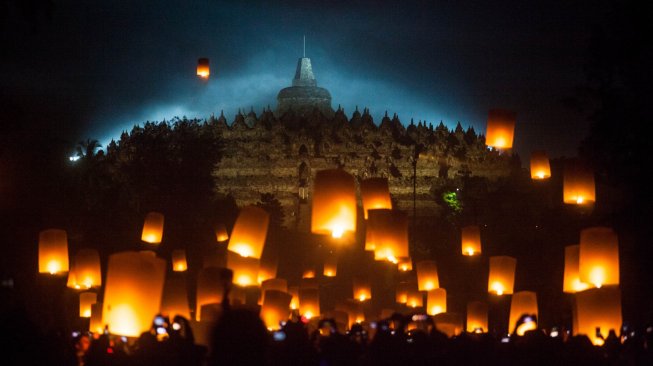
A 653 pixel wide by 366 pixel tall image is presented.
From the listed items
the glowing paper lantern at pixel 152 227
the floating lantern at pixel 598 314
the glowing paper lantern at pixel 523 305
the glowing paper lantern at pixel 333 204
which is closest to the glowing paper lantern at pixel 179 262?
the glowing paper lantern at pixel 152 227

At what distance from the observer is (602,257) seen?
10.6m

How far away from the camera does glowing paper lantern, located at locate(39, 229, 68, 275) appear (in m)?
15.2

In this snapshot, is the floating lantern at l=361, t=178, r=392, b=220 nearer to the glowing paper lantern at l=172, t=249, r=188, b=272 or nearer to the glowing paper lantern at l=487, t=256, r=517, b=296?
the glowing paper lantern at l=487, t=256, r=517, b=296

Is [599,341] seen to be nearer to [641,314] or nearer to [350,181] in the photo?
[350,181]

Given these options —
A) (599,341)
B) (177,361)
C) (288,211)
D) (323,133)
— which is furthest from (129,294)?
(323,133)

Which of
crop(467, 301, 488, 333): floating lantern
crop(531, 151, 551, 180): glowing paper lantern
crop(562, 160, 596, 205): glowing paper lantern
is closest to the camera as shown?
crop(562, 160, 596, 205): glowing paper lantern

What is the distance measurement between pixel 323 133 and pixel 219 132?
22.7 feet

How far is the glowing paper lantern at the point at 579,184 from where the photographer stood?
1386 centimetres

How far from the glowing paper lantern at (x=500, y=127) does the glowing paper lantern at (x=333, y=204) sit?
14.6ft

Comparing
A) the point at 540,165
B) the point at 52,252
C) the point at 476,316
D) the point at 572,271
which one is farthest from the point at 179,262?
the point at 572,271

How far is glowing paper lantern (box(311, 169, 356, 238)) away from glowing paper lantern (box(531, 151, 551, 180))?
7.82 m

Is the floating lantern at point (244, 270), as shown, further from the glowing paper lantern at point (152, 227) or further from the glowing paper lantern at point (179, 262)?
the glowing paper lantern at point (179, 262)

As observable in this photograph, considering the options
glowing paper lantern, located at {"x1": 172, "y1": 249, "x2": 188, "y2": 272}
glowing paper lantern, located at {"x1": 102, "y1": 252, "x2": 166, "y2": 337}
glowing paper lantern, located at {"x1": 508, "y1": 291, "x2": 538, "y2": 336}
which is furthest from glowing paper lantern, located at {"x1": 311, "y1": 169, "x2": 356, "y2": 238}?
glowing paper lantern, located at {"x1": 172, "y1": 249, "x2": 188, "y2": 272}

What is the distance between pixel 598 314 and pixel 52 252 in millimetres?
9440
